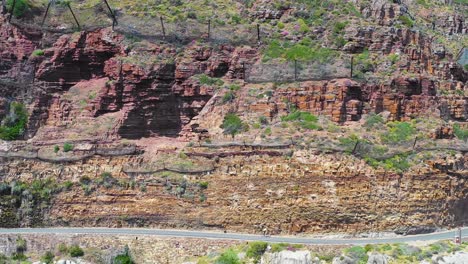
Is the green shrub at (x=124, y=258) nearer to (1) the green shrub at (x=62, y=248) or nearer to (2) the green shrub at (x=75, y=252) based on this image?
(2) the green shrub at (x=75, y=252)

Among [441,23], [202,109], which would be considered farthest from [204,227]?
[441,23]

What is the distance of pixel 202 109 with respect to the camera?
45812mm

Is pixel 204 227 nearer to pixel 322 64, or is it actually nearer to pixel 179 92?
pixel 179 92

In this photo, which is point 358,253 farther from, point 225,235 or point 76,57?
point 76,57

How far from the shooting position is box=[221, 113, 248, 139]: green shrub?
141ft

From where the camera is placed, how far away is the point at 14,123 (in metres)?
45.8

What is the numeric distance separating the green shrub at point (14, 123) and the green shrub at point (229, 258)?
17369mm

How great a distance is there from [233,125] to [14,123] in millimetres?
15042

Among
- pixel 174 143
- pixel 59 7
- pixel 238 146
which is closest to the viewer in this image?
pixel 238 146

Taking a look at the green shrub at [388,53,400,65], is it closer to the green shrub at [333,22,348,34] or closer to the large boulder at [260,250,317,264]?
the green shrub at [333,22,348,34]

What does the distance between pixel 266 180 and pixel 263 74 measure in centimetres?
911

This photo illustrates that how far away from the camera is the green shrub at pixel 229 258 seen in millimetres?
36656

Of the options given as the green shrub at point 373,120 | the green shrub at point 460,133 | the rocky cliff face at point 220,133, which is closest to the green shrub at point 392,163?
the rocky cliff face at point 220,133

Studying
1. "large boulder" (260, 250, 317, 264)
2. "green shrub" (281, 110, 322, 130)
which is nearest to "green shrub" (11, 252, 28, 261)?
Answer: "large boulder" (260, 250, 317, 264)
